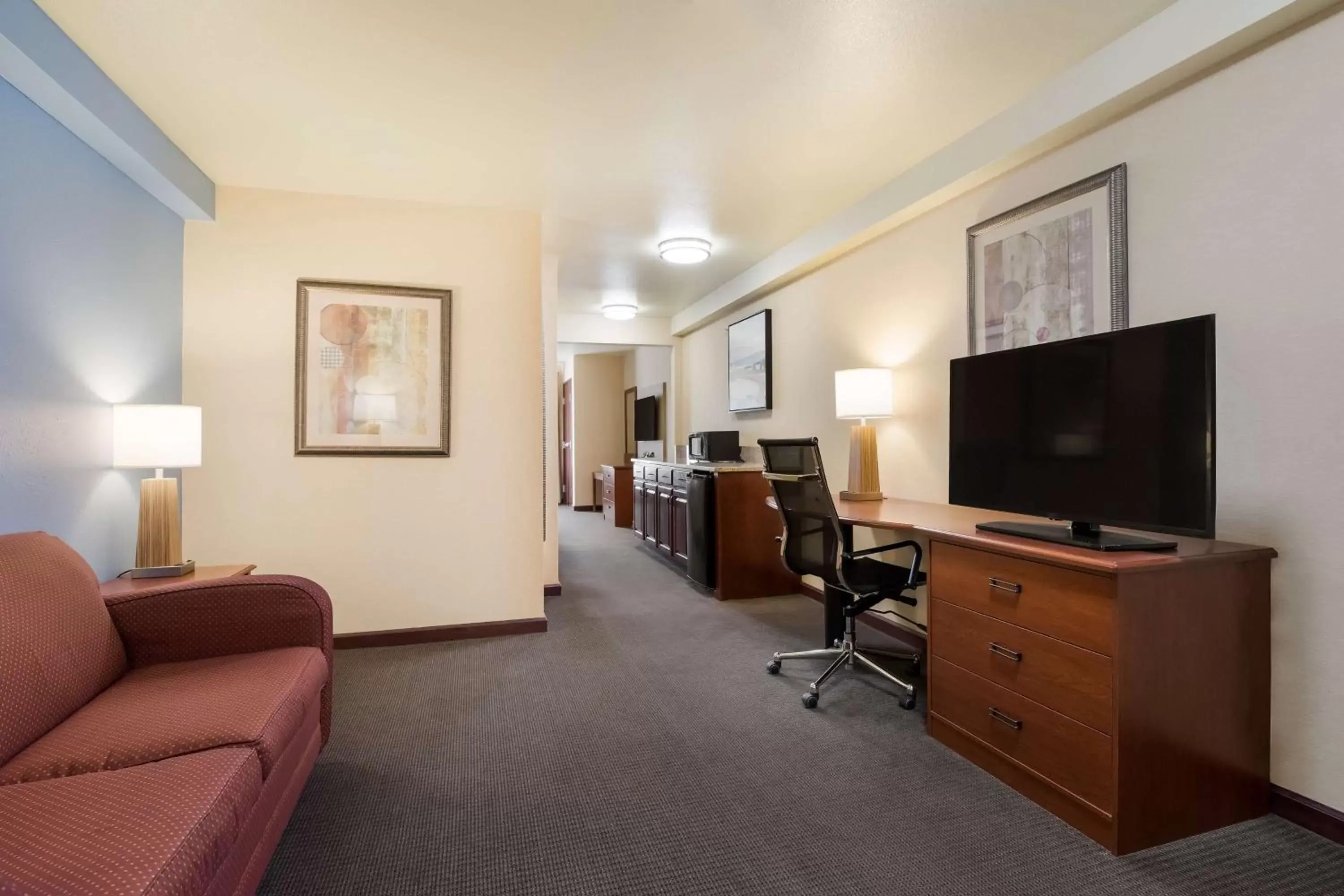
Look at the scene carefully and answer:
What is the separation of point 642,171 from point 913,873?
118 inches

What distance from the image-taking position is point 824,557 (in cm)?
289

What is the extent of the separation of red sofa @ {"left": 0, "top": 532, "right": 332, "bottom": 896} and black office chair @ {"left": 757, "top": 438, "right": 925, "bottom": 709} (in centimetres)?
190

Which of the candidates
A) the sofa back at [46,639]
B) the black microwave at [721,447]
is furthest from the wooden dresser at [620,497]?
the sofa back at [46,639]

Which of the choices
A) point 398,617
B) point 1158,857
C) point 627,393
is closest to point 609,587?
point 398,617

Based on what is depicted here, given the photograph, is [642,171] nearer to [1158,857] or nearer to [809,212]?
[809,212]

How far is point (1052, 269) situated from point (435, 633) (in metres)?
3.45

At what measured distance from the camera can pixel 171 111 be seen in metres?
2.56

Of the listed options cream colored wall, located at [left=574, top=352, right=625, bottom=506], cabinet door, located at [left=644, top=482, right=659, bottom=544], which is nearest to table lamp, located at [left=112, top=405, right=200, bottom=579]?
cabinet door, located at [left=644, top=482, right=659, bottom=544]

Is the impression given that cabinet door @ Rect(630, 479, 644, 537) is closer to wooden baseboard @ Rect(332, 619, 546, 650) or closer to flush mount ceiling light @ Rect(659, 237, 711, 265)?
flush mount ceiling light @ Rect(659, 237, 711, 265)

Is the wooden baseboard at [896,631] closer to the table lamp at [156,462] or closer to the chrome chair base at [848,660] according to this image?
the chrome chair base at [848,660]

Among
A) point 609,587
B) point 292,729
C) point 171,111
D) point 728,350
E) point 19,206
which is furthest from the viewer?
point 728,350

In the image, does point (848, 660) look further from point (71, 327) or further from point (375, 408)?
point (71, 327)

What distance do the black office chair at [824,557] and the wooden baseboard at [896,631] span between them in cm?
18

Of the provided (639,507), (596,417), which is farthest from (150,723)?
(596,417)
